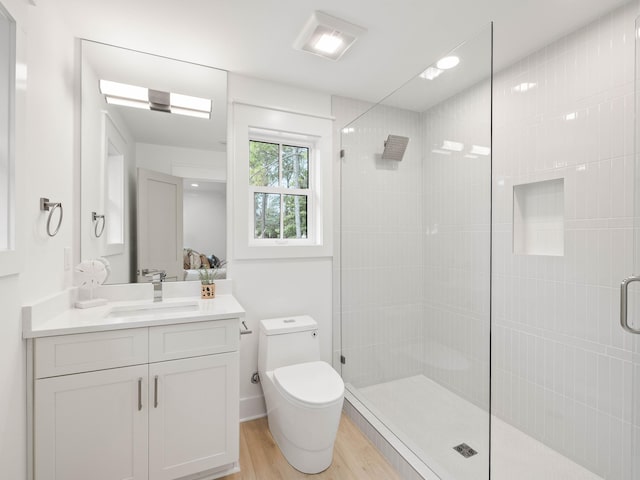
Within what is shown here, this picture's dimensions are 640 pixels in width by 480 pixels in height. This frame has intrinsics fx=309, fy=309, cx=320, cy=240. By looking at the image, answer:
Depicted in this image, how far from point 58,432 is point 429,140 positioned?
2.22 meters

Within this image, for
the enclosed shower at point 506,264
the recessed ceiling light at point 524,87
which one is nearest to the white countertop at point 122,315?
the enclosed shower at point 506,264

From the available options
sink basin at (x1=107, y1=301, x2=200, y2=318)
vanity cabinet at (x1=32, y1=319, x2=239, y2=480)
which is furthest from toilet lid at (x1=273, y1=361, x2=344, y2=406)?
sink basin at (x1=107, y1=301, x2=200, y2=318)

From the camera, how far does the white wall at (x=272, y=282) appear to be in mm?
2191

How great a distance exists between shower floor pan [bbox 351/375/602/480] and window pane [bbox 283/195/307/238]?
4.21 feet

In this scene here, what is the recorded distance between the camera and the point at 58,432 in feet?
4.34

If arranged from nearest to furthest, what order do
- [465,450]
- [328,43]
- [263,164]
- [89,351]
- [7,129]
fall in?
1. [7,129]
2. [89,351]
3. [465,450]
4. [328,43]
5. [263,164]

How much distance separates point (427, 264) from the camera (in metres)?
1.75

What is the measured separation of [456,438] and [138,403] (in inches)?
60.8

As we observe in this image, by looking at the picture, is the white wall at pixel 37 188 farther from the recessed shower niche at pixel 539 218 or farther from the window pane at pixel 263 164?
the recessed shower niche at pixel 539 218

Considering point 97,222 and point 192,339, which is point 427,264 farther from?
point 97,222

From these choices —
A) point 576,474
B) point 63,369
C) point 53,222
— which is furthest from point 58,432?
point 576,474

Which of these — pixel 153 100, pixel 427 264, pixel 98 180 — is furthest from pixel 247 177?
pixel 427 264

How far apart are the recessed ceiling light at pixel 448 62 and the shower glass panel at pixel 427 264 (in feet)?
0.05

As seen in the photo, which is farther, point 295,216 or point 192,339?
point 295,216
